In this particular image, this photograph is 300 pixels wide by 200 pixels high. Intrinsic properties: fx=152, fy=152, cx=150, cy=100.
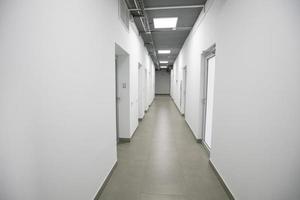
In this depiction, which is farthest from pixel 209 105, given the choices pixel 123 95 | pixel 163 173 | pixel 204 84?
pixel 123 95

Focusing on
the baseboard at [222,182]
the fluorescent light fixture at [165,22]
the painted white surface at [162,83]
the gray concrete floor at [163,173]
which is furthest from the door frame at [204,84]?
the painted white surface at [162,83]

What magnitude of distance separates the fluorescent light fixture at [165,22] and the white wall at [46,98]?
2968 mm

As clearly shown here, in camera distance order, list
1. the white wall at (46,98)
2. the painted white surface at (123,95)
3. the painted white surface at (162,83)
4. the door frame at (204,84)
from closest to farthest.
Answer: the white wall at (46,98) → the door frame at (204,84) → the painted white surface at (123,95) → the painted white surface at (162,83)

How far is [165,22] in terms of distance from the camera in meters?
4.57

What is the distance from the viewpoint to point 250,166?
1641 millimetres

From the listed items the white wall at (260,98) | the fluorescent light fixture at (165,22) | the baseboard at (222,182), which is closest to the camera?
the white wall at (260,98)

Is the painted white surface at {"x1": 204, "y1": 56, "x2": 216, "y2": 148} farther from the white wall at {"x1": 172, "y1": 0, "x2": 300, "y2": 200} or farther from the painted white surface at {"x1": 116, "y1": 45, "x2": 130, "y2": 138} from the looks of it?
the painted white surface at {"x1": 116, "y1": 45, "x2": 130, "y2": 138}

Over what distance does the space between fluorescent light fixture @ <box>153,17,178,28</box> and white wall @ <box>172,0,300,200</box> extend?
212 centimetres

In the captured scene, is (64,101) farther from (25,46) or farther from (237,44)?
(237,44)

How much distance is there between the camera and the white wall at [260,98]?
1152 millimetres

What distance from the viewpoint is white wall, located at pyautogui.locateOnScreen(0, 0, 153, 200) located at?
103 centimetres

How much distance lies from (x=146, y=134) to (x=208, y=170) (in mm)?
2260

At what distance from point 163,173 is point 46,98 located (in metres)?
2.26

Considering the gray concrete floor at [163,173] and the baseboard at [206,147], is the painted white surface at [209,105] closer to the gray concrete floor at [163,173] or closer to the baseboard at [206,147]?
the baseboard at [206,147]
